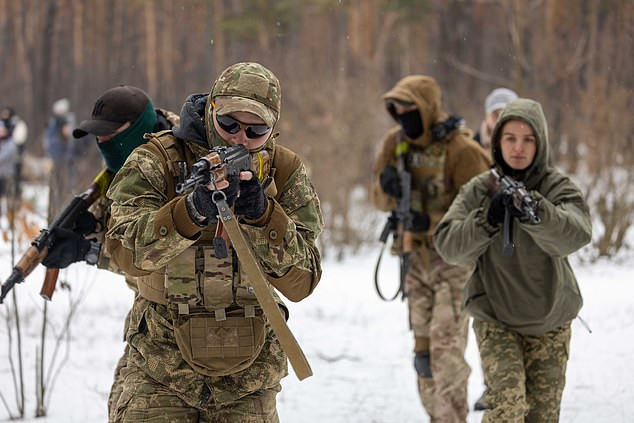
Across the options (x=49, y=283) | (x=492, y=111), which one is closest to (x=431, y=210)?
(x=492, y=111)

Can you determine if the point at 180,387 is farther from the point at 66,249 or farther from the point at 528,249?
the point at 528,249

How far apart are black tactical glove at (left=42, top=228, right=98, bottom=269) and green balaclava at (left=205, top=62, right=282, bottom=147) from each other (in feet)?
4.01

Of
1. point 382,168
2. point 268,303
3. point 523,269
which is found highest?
point 382,168

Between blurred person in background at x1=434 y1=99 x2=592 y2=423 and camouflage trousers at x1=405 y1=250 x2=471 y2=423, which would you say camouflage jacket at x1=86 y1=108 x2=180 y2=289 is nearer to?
blurred person in background at x1=434 y1=99 x2=592 y2=423

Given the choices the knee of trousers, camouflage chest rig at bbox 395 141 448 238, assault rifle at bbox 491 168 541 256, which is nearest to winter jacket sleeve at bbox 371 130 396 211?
camouflage chest rig at bbox 395 141 448 238

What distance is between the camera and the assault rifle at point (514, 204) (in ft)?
12.5

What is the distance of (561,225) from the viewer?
12.5 ft

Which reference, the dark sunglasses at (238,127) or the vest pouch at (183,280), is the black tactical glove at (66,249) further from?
the dark sunglasses at (238,127)

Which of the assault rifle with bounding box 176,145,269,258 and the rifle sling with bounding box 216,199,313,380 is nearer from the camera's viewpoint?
the assault rifle with bounding box 176,145,269,258

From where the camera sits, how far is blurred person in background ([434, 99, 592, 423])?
389 cm

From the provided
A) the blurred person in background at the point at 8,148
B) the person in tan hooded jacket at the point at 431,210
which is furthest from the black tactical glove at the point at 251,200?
the blurred person in background at the point at 8,148

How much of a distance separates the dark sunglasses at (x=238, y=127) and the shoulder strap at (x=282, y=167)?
18cm

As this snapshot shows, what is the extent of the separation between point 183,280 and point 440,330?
2660mm

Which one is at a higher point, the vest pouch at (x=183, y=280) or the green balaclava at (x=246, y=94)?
the green balaclava at (x=246, y=94)
